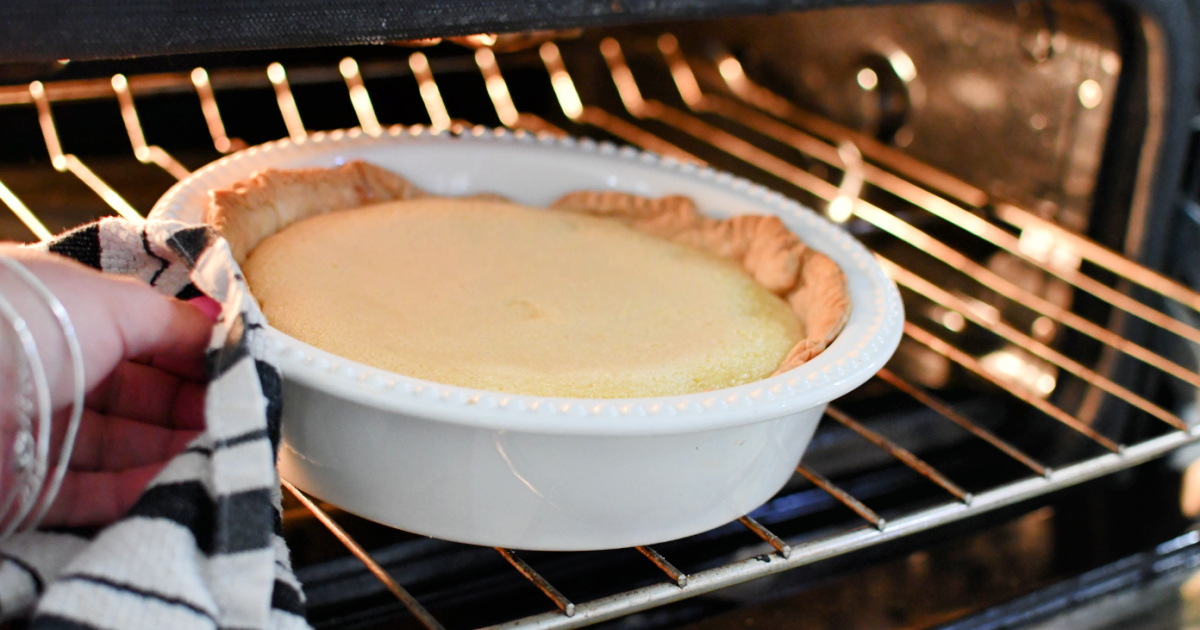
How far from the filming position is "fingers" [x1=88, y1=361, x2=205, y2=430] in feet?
1.82

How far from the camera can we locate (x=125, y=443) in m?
0.54

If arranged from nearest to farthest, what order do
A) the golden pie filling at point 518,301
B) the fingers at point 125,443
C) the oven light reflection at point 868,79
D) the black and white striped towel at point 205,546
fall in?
the black and white striped towel at point 205,546 < the fingers at point 125,443 < the golden pie filling at point 518,301 < the oven light reflection at point 868,79

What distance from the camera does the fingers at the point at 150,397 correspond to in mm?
555

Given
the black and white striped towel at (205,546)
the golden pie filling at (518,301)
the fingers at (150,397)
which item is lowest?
the black and white striped towel at (205,546)

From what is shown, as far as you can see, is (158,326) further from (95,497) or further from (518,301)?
(518,301)

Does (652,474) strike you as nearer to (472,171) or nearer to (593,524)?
(593,524)

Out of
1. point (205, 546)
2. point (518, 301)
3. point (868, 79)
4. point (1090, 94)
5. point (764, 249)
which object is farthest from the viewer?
point (868, 79)

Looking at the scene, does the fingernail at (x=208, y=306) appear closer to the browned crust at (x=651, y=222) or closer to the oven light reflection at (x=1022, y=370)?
the browned crust at (x=651, y=222)

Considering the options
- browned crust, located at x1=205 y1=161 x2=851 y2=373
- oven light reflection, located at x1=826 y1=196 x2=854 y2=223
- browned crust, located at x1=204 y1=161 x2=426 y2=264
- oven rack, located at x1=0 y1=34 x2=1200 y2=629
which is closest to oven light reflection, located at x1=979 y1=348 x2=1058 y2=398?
oven rack, located at x1=0 y1=34 x2=1200 y2=629

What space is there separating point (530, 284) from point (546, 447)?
245mm

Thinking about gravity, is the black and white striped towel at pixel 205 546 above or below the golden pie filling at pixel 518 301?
below

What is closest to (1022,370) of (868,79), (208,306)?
(868,79)

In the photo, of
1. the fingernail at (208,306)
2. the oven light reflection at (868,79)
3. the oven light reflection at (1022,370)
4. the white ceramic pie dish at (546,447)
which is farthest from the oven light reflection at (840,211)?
the fingernail at (208,306)

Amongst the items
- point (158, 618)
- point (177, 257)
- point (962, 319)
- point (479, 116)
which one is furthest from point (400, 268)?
point (962, 319)
